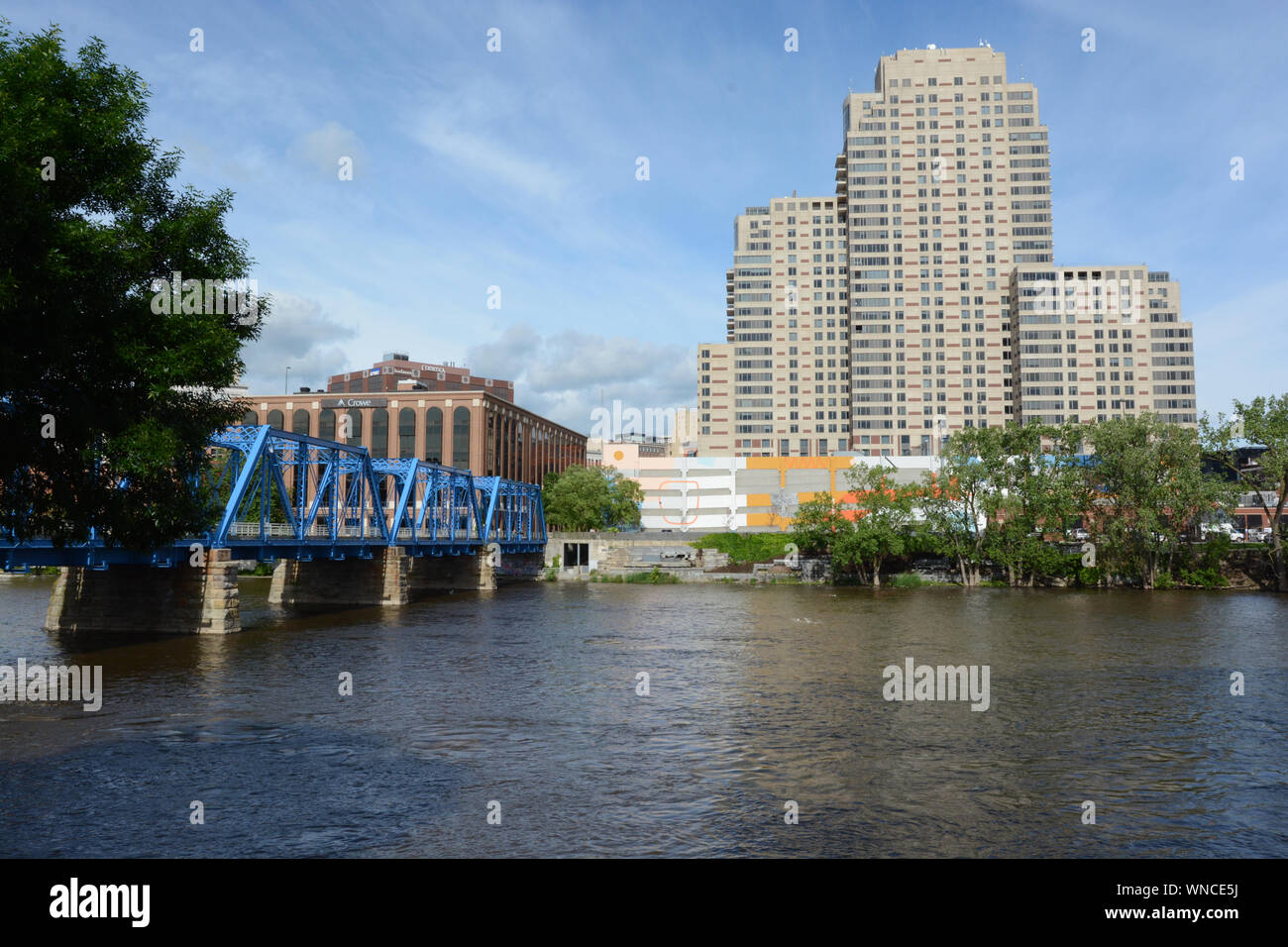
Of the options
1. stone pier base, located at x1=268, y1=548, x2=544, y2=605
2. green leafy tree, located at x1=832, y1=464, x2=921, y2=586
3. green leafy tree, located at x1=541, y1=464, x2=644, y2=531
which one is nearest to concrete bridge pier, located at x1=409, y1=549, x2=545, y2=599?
stone pier base, located at x1=268, y1=548, x2=544, y2=605

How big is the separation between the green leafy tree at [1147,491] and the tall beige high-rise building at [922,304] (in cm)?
8971

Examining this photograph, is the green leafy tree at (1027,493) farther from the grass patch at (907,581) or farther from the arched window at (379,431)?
the arched window at (379,431)

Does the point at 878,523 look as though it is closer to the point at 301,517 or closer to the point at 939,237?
the point at 301,517

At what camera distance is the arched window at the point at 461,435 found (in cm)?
12975

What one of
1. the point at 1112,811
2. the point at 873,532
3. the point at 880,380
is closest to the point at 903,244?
the point at 880,380

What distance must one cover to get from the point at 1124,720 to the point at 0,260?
31354mm

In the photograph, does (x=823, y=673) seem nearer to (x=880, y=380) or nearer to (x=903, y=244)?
(x=880, y=380)

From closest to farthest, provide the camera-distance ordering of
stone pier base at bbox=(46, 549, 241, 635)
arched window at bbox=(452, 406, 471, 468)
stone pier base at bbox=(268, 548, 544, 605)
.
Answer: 1. stone pier base at bbox=(46, 549, 241, 635)
2. stone pier base at bbox=(268, 548, 544, 605)
3. arched window at bbox=(452, 406, 471, 468)

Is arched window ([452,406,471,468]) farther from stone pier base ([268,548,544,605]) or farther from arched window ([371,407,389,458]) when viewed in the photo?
stone pier base ([268,548,544,605])

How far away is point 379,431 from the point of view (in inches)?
5212

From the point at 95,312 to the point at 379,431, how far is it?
113 meters

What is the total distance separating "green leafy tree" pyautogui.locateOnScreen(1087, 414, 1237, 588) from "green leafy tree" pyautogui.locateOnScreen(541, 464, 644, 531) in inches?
2536

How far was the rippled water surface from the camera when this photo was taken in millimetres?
15492
